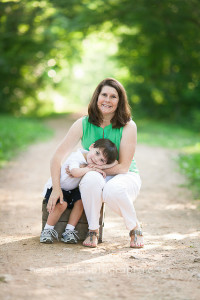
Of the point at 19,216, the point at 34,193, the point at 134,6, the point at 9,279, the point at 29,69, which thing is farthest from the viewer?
the point at 29,69

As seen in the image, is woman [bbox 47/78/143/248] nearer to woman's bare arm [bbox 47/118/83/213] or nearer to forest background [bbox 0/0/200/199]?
woman's bare arm [bbox 47/118/83/213]

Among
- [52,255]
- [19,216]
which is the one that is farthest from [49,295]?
[19,216]

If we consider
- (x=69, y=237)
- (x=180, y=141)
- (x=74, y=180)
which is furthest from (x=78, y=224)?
(x=180, y=141)

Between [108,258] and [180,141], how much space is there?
10477 millimetres

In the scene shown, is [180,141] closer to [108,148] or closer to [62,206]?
[108,148]

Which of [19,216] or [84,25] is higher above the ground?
[84,25]

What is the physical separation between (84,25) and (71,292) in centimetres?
1682

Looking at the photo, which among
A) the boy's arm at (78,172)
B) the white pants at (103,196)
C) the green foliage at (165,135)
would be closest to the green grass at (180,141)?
the green foliage at (165,135)

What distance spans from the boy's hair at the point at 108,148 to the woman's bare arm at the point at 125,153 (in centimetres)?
13

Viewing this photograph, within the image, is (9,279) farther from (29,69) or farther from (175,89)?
(29,69)

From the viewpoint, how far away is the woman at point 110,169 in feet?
12.8

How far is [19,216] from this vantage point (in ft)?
16.9

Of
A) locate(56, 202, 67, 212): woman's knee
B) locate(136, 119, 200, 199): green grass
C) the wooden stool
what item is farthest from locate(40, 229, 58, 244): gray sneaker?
locate(136, 119, 200, 199): green grass

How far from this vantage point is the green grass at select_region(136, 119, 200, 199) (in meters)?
8.18
